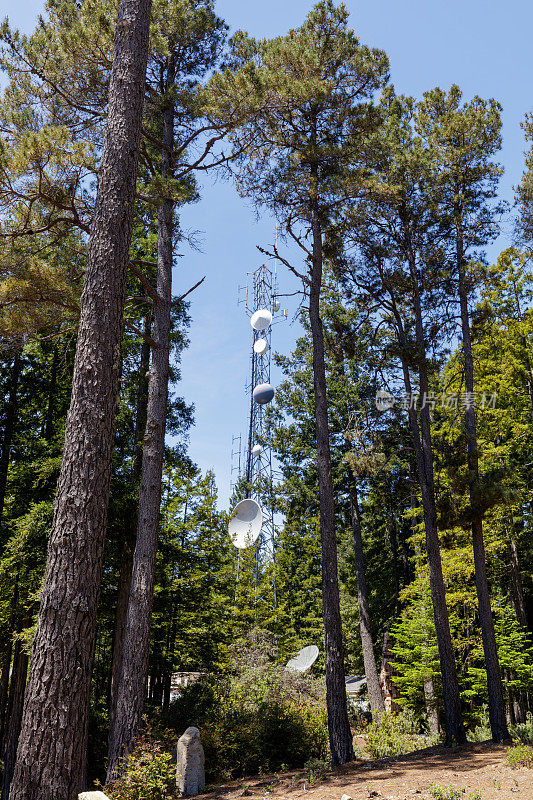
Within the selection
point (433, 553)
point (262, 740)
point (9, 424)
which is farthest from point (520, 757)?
point (9, 424)

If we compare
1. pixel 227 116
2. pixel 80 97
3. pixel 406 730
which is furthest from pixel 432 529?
pixel 80 97

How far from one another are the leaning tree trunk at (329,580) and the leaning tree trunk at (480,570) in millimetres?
3232

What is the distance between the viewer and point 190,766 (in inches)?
309

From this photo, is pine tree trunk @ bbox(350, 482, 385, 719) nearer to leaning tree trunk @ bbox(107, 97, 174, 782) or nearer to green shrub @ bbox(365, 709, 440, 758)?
green shrub @ bbox(365, 709, 440, 758)

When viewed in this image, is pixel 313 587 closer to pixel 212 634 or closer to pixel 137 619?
pixel 212 634

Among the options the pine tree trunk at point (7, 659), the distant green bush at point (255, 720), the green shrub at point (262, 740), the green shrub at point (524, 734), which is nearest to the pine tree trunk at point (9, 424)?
the pine tree trunk at point (7, 659)

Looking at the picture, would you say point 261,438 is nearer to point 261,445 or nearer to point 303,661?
point 261,445

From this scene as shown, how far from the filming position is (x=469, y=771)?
673 cm

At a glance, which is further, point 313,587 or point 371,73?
point 313,587

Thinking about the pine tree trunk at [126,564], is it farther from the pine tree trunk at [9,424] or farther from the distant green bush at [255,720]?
the pine tree trunk at [9,424]

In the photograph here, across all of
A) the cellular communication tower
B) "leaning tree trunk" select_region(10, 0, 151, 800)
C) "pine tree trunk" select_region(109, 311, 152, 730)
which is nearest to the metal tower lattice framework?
the cellular communication tower

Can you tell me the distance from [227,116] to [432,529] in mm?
7962

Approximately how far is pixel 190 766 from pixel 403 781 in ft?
10.6

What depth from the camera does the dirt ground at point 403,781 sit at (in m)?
5.56
